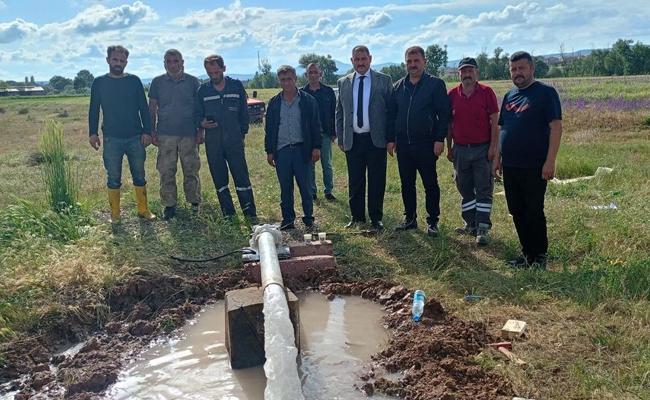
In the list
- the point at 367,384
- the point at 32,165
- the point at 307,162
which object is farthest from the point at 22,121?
the point at 367,384

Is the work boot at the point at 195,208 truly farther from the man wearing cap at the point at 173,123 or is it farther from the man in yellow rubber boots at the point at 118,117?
the man in yellow rubber boots at the point at 118,117

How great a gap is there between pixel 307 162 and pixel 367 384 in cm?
342

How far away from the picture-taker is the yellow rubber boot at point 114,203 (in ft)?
22.7

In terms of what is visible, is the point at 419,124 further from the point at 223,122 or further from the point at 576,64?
the point at 576,64

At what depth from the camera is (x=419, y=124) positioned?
5844 mm

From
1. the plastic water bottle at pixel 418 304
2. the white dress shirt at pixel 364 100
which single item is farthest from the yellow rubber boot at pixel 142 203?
the plastic water bottle at pixel 418 304

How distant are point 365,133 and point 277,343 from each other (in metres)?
3.41

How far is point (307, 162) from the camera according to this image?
21.1 ft

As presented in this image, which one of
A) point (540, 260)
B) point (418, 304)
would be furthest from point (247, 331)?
point (540, 260)

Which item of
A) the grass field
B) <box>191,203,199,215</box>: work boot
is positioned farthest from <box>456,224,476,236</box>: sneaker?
<box>191,203,199,215</box>: work boot

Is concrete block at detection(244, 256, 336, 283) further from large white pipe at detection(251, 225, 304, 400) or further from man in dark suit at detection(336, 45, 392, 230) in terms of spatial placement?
man in dark suit at detection(336, 45, 392, 230)

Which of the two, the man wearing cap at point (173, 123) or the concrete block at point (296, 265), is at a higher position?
the man wearing cap at point (173, 123)

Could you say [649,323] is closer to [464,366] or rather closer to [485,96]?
[464,366]

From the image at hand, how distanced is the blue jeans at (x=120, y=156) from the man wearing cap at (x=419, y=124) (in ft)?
9.71
